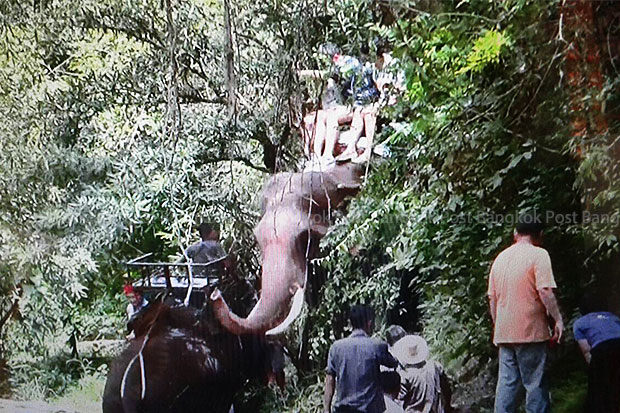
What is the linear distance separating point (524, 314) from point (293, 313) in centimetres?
58

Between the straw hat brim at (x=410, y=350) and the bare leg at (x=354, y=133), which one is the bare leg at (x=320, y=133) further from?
the straw hat brim at (x=410, y=350)

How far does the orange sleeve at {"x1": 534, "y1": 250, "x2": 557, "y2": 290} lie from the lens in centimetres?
190

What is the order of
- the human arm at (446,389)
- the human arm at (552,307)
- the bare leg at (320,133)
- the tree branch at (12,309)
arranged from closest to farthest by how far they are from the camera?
the human arm at (552,307) → the human arm at (446,389) → the bare leg at (320,133) → the tree branch at (12,309)

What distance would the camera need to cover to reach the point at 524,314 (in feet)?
6.29

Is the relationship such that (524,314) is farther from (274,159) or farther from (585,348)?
(274,159)

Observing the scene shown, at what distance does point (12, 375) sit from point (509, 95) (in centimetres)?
153

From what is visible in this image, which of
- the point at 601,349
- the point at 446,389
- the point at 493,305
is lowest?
the point at 446,389

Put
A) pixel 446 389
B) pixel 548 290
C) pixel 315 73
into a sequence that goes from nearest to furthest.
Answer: pixel 548 290 < pixel 446 389 < pixel 315 73

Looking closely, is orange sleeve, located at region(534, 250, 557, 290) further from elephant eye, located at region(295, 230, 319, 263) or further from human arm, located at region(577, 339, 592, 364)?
elephant eye, located at region(295, 230, 319, 263)

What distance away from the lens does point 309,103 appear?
6.95 ft

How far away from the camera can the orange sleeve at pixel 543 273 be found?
1896mm

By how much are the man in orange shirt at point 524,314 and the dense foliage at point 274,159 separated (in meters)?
0.03
